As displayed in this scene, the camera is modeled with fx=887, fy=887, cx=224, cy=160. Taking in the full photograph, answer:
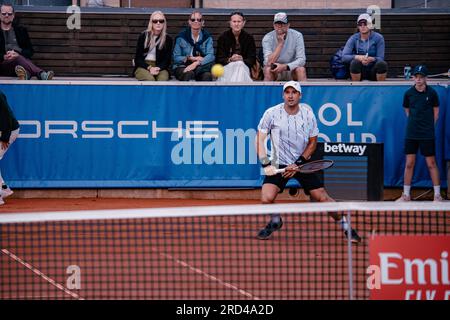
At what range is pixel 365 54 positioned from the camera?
13.9m

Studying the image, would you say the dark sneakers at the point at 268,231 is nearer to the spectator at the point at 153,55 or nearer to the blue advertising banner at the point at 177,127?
the blue advertising banner at the point at 177,127

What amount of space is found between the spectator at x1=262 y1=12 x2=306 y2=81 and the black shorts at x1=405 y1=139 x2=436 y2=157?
1.91 meters

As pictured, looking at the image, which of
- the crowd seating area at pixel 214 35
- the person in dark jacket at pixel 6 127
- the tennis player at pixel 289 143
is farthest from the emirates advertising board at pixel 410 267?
the crowd seating area at pixel 214 35

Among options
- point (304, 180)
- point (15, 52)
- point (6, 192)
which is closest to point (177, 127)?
point (6, 192)

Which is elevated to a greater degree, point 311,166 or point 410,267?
point 311,166

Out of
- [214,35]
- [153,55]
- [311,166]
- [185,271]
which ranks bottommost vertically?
[185,271]

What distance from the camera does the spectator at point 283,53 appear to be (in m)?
13.4

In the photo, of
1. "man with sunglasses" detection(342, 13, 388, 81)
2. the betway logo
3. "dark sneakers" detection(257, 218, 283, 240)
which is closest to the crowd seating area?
"man with sunglasses" detection(342, 13, 388, 81)

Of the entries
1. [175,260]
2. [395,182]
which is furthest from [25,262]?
[395,182]

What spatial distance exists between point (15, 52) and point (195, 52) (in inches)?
110

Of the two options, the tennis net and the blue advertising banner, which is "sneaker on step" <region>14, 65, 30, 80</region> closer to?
the blue advertising banner

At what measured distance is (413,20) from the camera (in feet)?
52.6

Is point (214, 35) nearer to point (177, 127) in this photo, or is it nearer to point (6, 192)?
point (177, 127)
